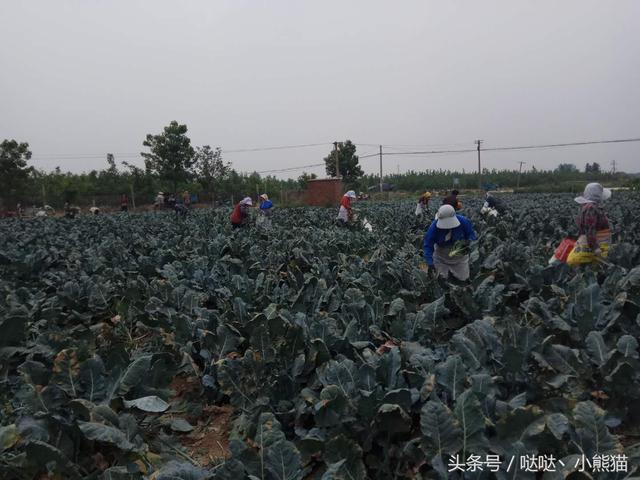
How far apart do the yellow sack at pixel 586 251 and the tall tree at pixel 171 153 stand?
33406 millimetres

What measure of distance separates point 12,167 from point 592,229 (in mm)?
36497

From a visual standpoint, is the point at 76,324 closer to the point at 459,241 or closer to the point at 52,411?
the point at 52,411

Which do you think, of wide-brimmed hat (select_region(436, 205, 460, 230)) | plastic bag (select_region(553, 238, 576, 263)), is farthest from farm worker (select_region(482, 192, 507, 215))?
wide-brimmed hat (select_region(436, 205, 460, 230))

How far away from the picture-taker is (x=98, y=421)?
2.71m

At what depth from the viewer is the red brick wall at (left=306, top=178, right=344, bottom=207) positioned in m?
33.1

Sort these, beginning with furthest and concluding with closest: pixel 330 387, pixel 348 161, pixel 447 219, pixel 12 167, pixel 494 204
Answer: pixel 348 161 → pixel 12 167 → pixel 494 204 → pixel 447 219 → pixel 330 387

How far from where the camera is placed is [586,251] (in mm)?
6027

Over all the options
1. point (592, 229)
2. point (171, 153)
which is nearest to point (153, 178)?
point (171, 153)

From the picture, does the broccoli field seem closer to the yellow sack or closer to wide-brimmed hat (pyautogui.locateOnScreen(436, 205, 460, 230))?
the yellow sack

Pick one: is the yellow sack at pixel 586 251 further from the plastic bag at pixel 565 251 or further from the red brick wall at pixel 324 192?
the red brick wall at pixel 324 192

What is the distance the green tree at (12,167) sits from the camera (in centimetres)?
3198

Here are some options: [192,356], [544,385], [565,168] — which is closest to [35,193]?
[192,356]

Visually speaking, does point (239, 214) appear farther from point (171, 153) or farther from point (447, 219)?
point (171, 153)

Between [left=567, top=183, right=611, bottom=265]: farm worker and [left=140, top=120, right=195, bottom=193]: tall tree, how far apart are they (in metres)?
33.4
